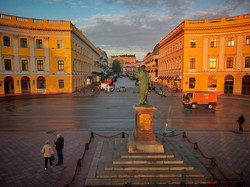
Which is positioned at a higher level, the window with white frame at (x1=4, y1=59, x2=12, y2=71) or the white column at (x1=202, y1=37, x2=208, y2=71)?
the white column at (x1=202, y1=37, x2=208, y2=71)

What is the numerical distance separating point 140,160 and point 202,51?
117ft

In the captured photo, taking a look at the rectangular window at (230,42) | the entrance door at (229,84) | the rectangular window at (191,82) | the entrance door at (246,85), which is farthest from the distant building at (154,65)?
the entrance door at (246,85)

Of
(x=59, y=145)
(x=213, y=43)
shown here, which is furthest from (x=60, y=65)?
(x=59, y=145)

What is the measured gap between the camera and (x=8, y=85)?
3609 centimetres

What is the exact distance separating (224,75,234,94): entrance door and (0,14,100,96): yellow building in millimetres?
32139

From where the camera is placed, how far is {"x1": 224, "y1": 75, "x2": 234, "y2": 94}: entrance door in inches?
1481

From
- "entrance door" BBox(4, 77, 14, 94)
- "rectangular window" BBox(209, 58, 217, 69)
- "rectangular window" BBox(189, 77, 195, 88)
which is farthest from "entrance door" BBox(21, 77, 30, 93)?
"rectangular window" BBox(209, 58, 217, 69)

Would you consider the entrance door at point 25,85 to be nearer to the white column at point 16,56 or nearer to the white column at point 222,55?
the white column at point 16,56

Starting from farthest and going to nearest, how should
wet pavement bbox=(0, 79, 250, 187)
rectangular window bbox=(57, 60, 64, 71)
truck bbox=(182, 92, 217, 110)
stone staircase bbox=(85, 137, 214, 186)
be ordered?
rectangular window bbox=(57, 60, 64, 71), truck bbox=(182, 92, 217, 110), wet pavement bbox=(0, 79, 250, 187), stone staircase bbox=(85, 137, 214, 186)

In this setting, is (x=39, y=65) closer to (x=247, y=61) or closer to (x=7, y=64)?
(x=7, y=64)

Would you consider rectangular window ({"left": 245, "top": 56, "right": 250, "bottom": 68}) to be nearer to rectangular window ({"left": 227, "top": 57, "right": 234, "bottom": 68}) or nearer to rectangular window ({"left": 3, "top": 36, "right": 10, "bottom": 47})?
rectangular window ({"left": 227, "top": 57, "right": 234, "bottom": 68})

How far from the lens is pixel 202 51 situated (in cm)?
3856

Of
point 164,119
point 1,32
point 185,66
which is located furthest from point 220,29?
point 1,32

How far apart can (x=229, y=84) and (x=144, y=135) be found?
116 feet
